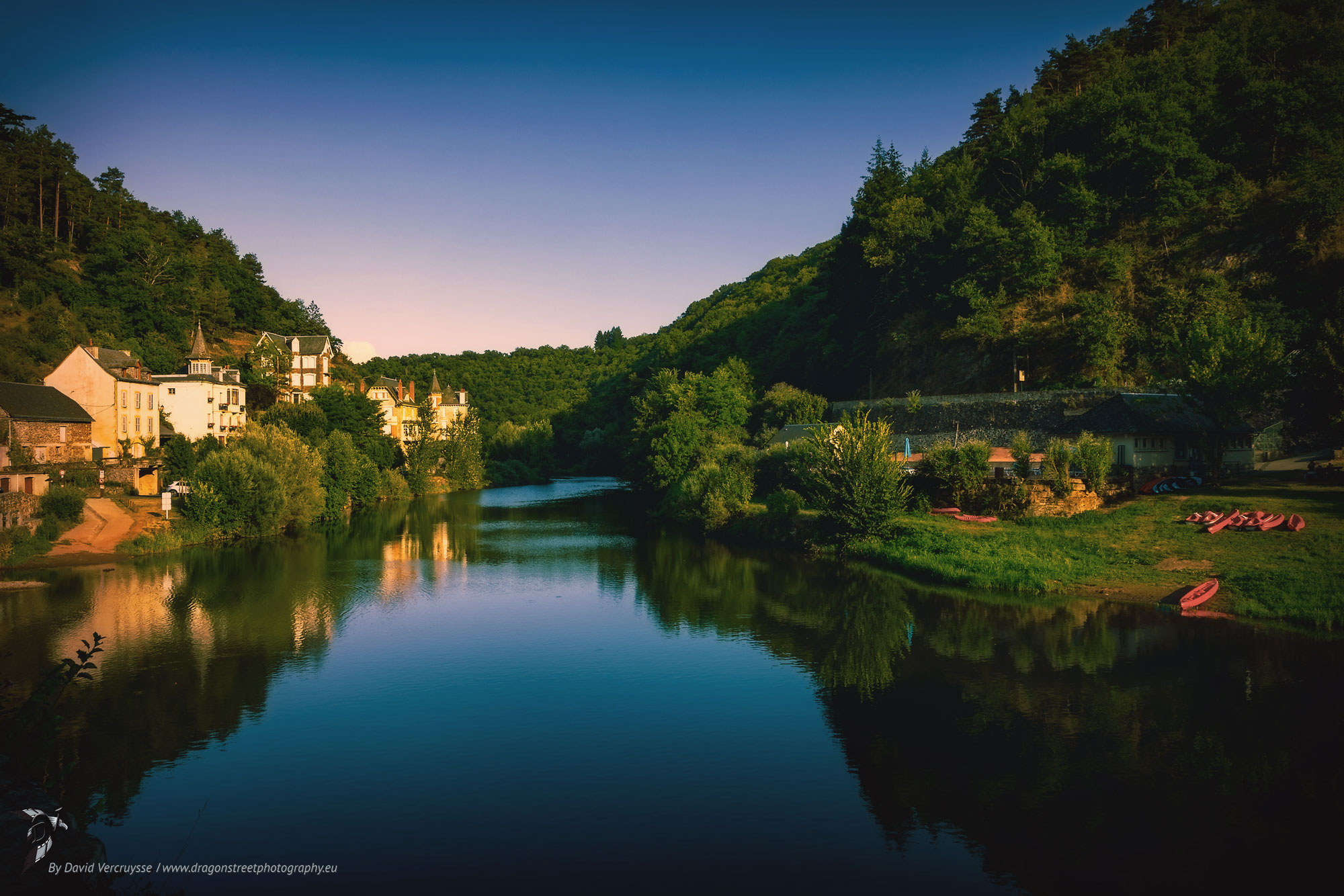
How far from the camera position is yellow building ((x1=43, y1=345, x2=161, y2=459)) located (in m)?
50.9

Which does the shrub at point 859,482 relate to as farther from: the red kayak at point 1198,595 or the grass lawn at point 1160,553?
the red kayak at point 1198,595

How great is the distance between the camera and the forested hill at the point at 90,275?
68875 millimetres

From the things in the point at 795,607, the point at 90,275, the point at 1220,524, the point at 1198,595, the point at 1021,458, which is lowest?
the point at 795,607

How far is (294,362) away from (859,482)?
64.2 meters

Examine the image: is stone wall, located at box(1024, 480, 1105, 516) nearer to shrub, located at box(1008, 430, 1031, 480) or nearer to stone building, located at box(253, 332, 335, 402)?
shrub, located at box(1008, 430, 1031, 480)

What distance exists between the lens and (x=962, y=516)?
4181cm

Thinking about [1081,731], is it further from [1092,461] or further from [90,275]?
[90,275]

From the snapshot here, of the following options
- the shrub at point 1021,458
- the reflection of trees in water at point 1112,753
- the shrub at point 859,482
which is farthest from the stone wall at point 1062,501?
the reflection of trees in water at point 1112,753

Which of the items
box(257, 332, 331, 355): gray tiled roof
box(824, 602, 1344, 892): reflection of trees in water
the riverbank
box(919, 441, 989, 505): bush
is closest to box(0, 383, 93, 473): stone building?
box(257, 332, 331, 355): gray tiled roof

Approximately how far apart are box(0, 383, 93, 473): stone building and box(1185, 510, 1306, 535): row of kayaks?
180 feet

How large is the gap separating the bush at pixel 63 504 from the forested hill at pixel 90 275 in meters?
23.6

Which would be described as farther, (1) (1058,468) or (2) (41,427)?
(2) (41,427)

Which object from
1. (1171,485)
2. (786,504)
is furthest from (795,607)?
(1171,485)

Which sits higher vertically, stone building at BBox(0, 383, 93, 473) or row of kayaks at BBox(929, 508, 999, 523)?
stone building at BBox(0, 383, 93, 473)
